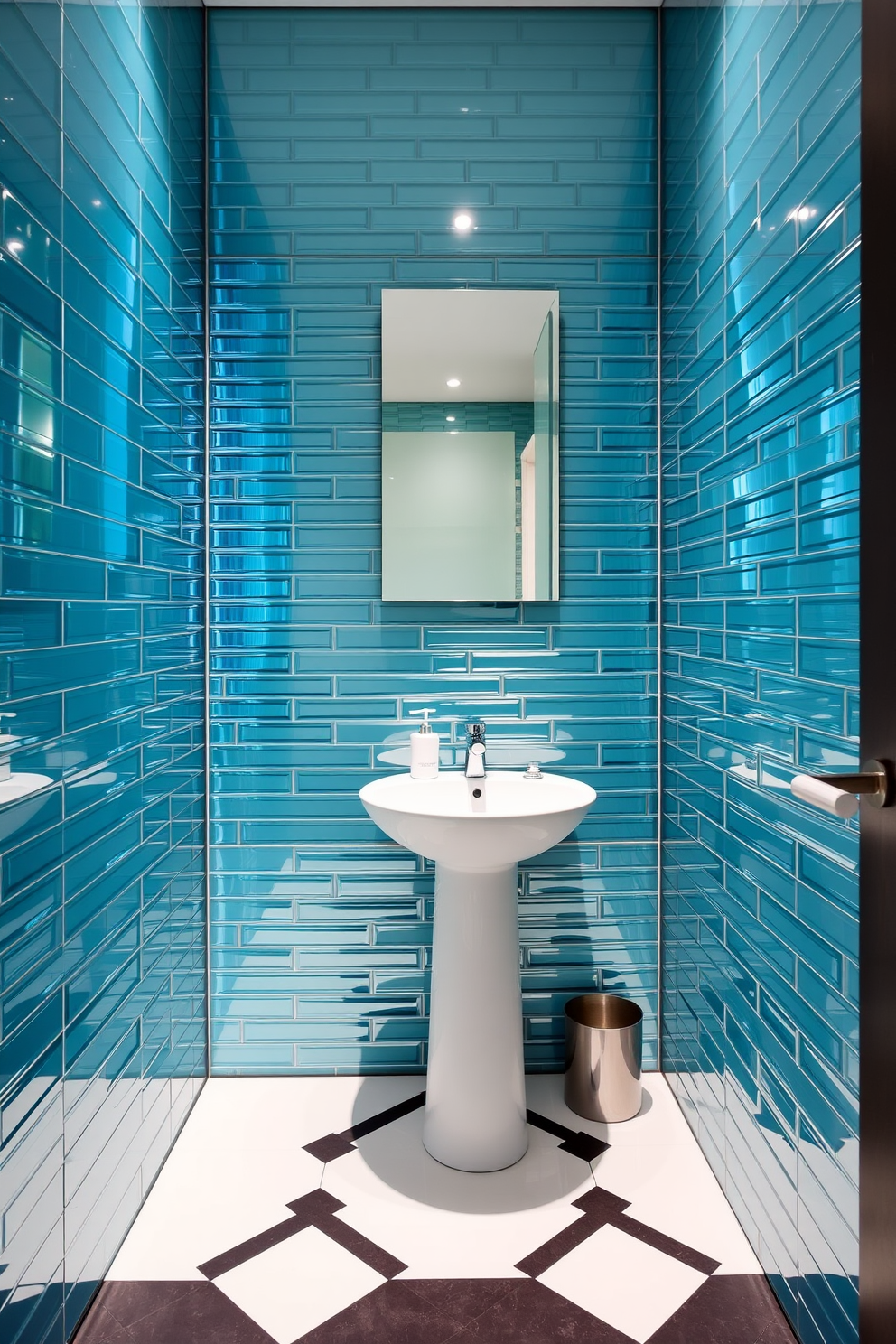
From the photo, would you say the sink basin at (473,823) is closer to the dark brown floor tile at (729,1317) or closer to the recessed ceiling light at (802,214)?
the dark brown floor tile at (729,1317)

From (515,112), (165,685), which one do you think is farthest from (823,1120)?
(515,112)

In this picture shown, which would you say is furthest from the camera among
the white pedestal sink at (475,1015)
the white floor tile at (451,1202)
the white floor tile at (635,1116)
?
the white floor tile at (635,1116)

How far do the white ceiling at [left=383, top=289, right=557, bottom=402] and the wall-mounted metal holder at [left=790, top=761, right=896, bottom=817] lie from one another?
1.58 m

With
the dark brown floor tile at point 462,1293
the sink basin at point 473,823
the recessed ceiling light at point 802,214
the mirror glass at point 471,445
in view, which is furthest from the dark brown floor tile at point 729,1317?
the recessed ceiling light at point 802,214

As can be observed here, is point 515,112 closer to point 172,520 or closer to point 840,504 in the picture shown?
point 172,520

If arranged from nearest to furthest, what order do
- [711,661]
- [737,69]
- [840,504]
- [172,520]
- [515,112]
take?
[840,504], [737,69], [711,661], [172,520], [515,112]

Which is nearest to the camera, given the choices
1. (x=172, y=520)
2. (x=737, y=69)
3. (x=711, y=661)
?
(x=737, y=69)

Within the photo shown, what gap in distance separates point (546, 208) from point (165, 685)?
1.57m

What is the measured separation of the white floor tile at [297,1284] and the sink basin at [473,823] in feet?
2.49

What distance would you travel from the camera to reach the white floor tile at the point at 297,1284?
4.75 feet

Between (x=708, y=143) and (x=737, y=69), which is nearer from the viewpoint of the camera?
(x=737, y=69)

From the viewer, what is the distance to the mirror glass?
2.20 metres

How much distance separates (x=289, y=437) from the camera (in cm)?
223

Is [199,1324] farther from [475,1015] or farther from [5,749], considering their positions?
[5,749]
